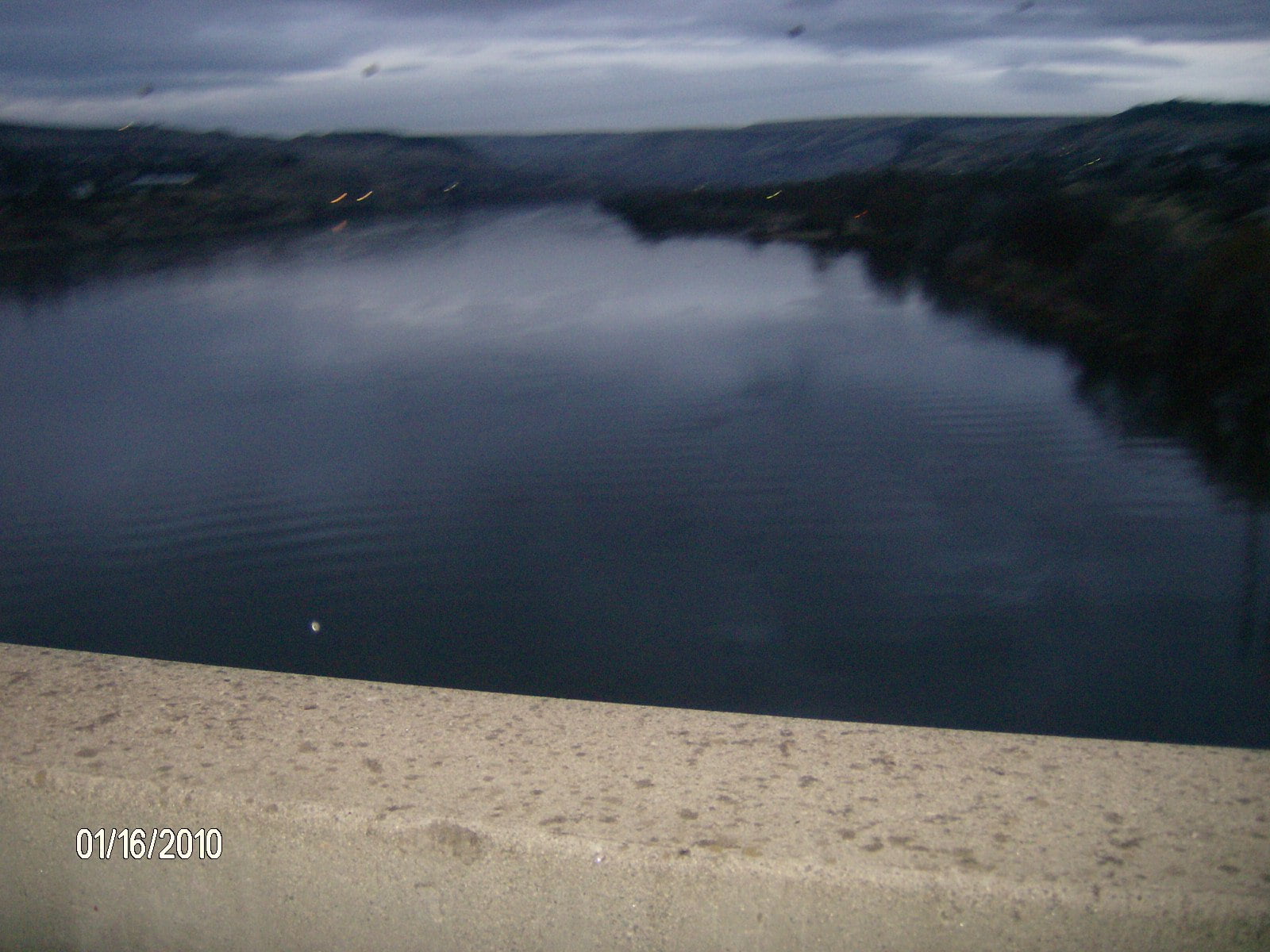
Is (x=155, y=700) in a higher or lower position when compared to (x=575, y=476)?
higher

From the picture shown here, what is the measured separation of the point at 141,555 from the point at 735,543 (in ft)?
15.8

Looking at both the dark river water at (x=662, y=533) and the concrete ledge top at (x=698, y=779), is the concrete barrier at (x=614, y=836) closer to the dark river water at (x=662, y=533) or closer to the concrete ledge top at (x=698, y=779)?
the concrete ledge top at (x=698, y=779)

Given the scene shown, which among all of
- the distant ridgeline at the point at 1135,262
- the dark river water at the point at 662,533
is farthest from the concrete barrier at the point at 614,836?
the distant ridgeline at the point at 1135,262

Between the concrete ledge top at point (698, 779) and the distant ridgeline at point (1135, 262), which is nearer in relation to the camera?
the concrete ledge top at point (698, 779)

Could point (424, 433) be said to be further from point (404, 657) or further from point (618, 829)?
point (618, 829)

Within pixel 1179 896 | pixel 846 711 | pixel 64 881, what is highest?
pixel 1179 896

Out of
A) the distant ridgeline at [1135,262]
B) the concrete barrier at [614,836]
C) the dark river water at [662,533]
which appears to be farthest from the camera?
the distant ridgeline at [1135,262]

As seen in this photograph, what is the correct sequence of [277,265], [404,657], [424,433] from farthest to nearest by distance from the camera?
[277,265] → [424,433] → [404,657]

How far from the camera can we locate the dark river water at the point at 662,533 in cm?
773

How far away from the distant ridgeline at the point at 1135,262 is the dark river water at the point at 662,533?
120 centimetres

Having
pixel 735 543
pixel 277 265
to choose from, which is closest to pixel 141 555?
pixel 735 543

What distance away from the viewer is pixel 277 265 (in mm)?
48844

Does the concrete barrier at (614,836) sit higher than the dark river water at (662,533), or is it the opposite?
the concrete barrier at (614,836)

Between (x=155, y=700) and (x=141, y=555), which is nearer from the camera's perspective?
(x=155, y=700)
